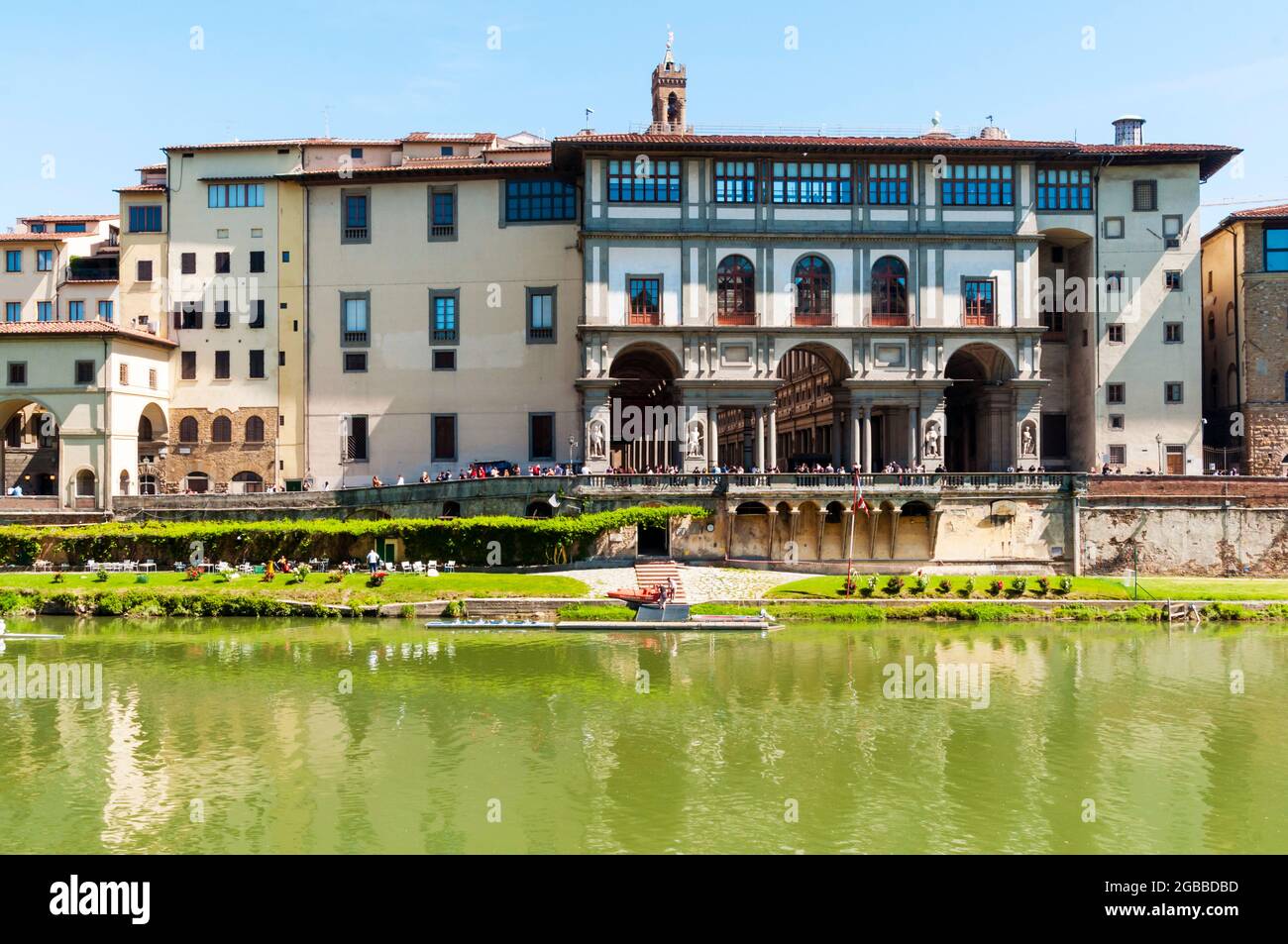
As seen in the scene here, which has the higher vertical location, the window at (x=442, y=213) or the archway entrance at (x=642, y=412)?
the window at (x=442, y=213)

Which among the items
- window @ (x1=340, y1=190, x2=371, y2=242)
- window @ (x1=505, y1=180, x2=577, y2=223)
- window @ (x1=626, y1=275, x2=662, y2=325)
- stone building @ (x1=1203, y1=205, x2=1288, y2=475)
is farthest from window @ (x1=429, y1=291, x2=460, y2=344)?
stone building @ (x1=1203, y1=205, x2=1288, y2=475)

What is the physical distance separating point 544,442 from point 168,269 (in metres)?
24.8

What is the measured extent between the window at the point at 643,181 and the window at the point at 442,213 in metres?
11.0

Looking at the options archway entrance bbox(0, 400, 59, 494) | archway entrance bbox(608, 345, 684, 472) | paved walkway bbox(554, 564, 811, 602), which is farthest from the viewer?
archway entrance bbox(0, 400, 59, 494)

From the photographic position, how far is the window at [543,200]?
61562 mm

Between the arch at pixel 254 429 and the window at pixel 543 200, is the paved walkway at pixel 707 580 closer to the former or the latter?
the window at pixel 543 200

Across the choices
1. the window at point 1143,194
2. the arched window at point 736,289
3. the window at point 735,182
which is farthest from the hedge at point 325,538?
the window at point 1143,194

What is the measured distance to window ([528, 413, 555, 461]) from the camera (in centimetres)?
6134

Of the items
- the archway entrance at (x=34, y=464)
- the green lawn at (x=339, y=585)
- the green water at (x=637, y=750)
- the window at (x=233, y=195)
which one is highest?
the window at (x=233, y=195)

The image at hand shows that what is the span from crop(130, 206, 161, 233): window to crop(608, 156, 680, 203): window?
92.9ft

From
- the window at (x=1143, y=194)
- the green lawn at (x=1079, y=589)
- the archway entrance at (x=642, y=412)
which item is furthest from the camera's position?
the archway entrance at (x=642, y=412)

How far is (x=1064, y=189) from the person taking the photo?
194 feet

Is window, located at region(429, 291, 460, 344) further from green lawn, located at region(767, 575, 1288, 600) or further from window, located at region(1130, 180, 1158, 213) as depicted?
window, located at region(1130, 180, 1158, 213)
